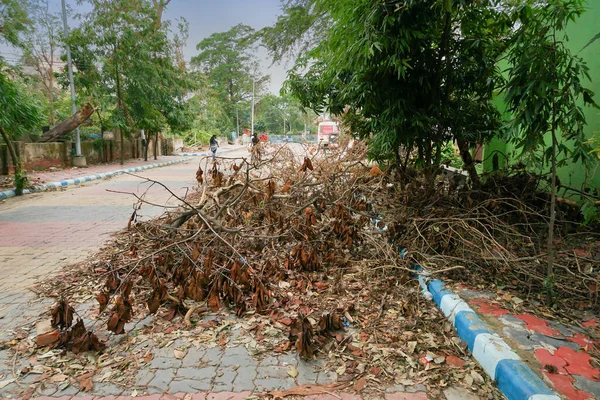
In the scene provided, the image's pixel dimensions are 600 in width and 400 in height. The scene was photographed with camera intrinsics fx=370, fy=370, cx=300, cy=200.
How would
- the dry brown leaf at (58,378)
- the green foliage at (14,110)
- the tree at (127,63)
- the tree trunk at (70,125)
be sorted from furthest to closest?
1. the tree at (127,63)
2. the tree trunk at (70,125)
3. the green foliage at (14,110)
4. the dry brown leaf at (58,378)

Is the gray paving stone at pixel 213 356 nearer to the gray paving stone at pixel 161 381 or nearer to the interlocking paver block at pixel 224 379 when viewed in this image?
the interlocking paver block at pixel 224 379

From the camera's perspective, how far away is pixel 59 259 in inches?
186

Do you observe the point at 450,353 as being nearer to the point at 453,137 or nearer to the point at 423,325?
the point at 423,325

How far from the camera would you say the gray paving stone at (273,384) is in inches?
92.2

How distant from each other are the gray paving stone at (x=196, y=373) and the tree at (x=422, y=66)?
122 inches

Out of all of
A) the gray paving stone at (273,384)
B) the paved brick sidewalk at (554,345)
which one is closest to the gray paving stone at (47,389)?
the gray paving stone at (273,384)

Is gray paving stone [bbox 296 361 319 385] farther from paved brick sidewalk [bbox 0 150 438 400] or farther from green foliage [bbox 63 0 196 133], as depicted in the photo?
green foliage [bbox 63 0 196 133]

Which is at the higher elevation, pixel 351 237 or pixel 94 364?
pixel 351 237

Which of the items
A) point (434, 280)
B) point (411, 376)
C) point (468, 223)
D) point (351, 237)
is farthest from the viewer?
point (351, 237)

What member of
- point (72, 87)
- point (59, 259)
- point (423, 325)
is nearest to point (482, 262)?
point (423, 325)

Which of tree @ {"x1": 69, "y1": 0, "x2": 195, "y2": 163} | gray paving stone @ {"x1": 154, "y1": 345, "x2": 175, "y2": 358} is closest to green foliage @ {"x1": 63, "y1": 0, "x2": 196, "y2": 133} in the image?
tree @ {"x1": 69, "y1": 0, "x2": 195, "y2": 163}

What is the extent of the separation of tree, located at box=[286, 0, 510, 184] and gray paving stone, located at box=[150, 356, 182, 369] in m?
3.17

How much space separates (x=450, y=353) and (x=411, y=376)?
0.41 meters

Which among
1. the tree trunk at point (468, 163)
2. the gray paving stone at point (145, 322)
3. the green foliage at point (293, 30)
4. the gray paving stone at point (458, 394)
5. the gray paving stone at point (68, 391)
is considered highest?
the green foliage at point (293, 30)
